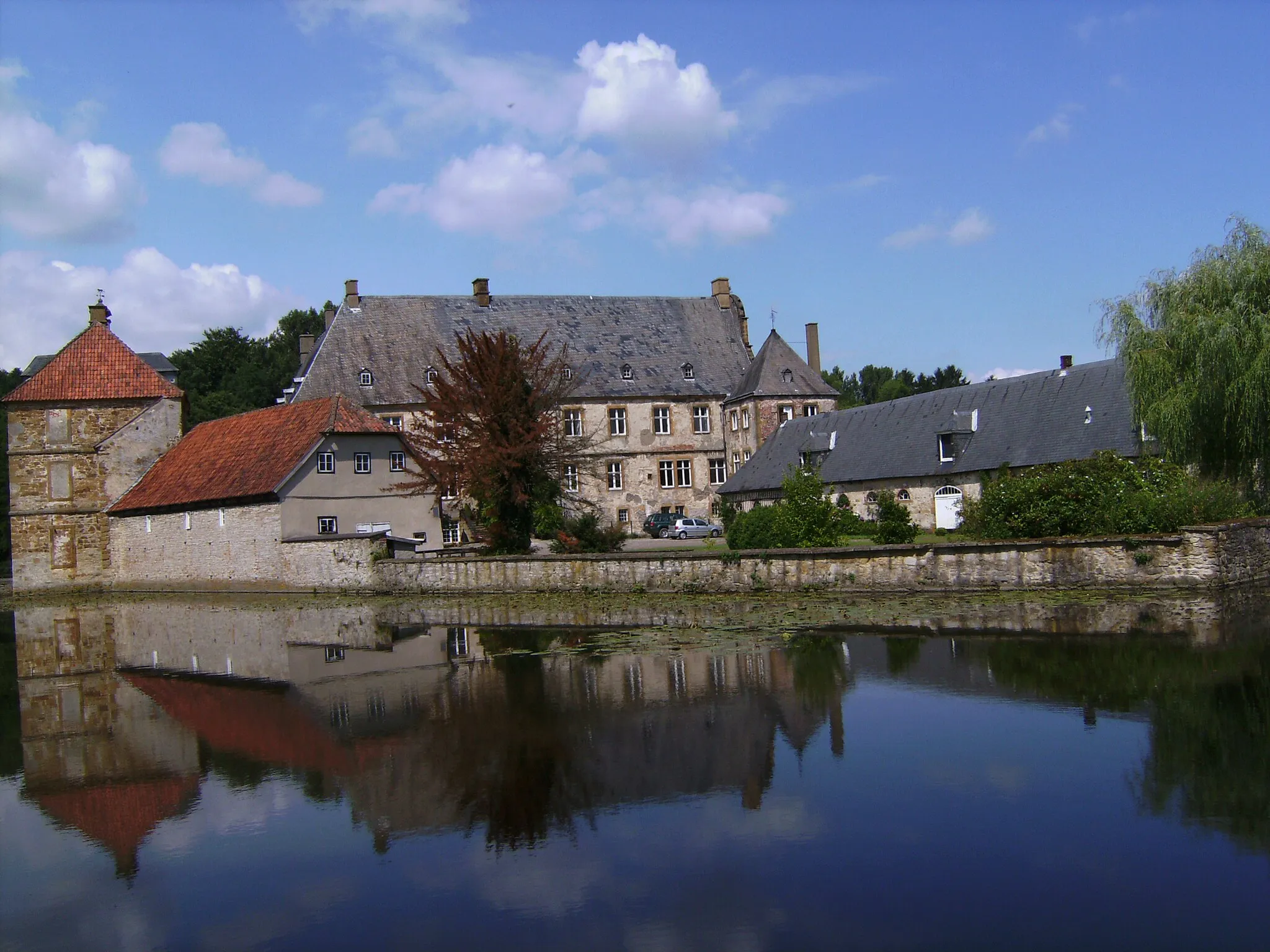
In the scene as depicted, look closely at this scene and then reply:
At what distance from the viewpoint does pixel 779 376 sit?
50.9 m

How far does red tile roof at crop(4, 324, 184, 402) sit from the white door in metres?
30.0

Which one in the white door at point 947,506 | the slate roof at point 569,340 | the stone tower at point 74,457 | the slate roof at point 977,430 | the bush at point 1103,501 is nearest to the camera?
the bush at point 1103,501

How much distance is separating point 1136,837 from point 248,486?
30.7 meters

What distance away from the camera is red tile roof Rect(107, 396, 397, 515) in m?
33.9

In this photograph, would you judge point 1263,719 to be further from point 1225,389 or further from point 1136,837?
point 1225,389

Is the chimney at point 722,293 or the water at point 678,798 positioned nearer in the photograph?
the water at point 678,798

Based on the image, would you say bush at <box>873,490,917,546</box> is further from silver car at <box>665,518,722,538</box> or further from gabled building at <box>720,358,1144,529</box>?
silver car at <box>665,518,722,538</box>

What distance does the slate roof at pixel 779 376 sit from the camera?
50.5 m

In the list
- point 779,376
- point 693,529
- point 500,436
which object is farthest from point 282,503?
point 779,376

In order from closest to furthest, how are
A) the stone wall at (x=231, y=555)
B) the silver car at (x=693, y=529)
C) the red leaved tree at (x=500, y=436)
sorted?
the red leaved tree at (x=500, y=436) → the stone wall at (x=231, y=555) → the silver car at (x=693, y=529)

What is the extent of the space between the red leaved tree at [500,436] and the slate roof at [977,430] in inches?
354

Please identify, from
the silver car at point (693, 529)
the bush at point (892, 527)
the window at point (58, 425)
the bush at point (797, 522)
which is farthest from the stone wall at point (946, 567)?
the window at point (58, 425)

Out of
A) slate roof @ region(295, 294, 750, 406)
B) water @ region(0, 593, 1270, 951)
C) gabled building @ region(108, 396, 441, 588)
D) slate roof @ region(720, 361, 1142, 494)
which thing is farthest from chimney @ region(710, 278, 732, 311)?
water @ region(0, 593, 1270, 951)

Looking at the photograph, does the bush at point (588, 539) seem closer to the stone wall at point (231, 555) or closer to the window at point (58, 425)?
the stone wall at point (231, 555)
